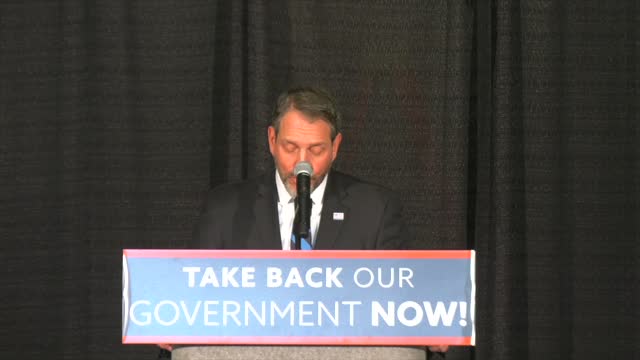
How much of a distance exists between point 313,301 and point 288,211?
3.25ft

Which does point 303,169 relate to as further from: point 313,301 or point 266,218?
point 266,218

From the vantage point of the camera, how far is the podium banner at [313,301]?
205 cm

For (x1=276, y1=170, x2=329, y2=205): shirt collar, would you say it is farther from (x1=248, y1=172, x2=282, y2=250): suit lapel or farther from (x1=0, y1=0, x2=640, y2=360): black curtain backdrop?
(x1=0, y1=0, x2=640, y2=360): black curtain backdrop

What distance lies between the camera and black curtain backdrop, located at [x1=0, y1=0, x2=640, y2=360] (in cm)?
423

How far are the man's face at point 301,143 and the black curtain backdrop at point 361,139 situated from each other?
3.99 ft

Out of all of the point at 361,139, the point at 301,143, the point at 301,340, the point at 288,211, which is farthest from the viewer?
the point at 361,139

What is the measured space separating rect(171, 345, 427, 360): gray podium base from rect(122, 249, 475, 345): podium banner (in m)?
0.04

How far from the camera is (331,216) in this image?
9.88 ft

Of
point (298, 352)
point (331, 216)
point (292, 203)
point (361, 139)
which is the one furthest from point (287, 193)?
point (361, 139)

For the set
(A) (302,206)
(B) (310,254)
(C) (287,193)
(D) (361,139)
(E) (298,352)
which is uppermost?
(D) (361,139)

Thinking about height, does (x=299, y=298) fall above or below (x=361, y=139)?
below

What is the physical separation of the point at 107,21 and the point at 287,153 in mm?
1626

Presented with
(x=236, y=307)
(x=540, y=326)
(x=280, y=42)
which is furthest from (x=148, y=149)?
(x=236, y=307)

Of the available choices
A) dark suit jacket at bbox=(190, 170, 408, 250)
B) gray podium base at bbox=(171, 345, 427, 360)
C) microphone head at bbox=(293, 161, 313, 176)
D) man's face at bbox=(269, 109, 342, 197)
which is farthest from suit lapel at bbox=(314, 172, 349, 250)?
gray podium base at bbox=(171, 345, 427, 360)
